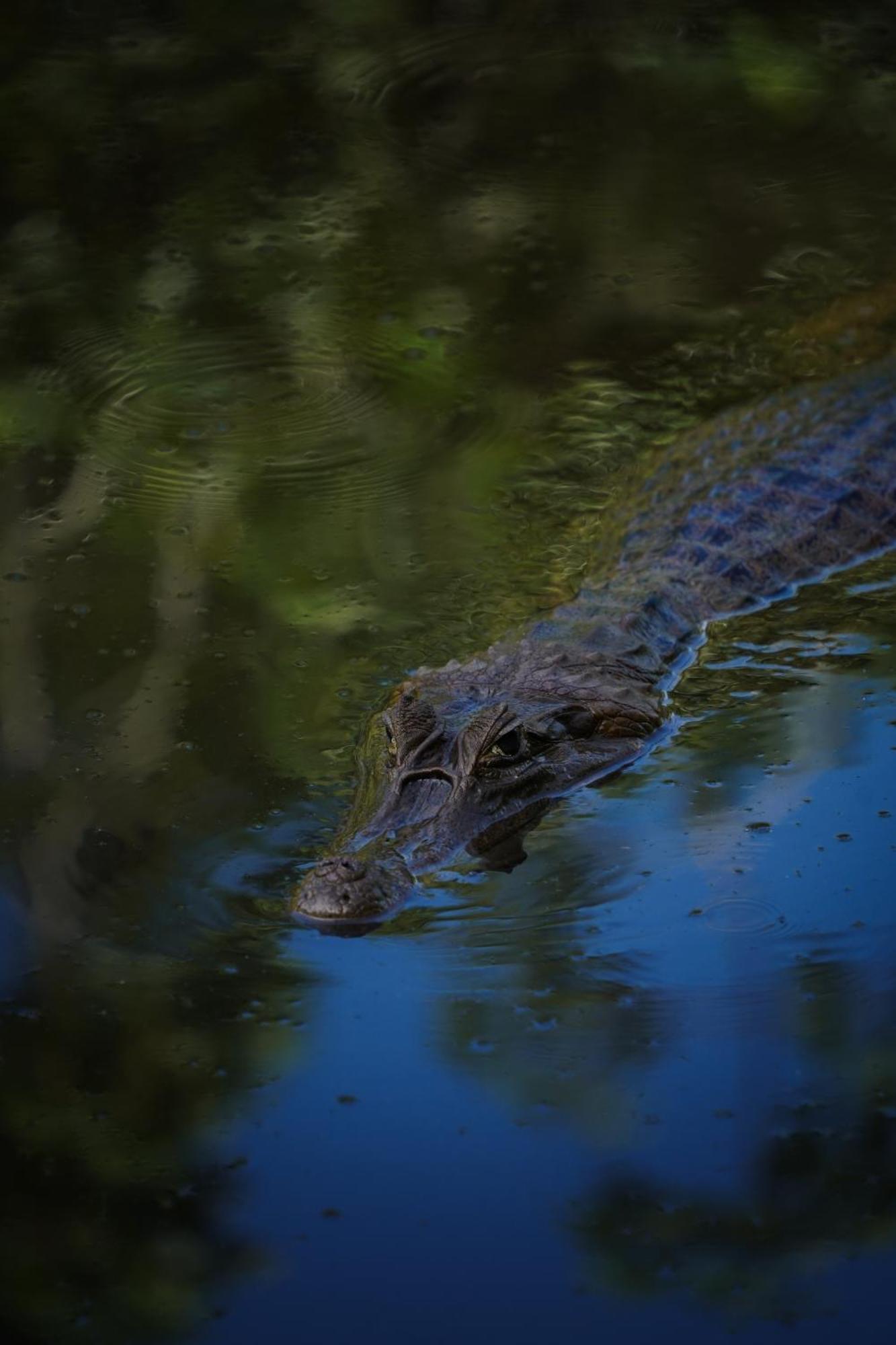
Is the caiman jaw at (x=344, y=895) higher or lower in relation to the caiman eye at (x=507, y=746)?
higher

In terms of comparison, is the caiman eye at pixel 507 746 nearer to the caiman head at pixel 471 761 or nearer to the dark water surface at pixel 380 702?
the caiman head at pixel 471 761

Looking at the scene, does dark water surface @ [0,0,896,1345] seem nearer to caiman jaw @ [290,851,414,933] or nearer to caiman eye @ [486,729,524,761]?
caiman jaw @ [290,851,414,933]

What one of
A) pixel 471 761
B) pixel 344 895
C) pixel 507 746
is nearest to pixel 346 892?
pixel 344 895

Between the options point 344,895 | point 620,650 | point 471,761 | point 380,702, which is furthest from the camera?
point 620,650

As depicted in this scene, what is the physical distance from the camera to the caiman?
12.2ft

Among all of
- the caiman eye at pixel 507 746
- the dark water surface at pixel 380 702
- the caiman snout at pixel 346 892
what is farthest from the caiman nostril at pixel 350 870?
the caiman eye at pixel 507 746

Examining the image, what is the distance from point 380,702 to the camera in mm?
4262

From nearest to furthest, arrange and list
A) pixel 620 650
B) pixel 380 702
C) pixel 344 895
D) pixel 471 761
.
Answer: pixel 344 895 → pixel 471 761 → pixel 380 702 → pixel 620 650

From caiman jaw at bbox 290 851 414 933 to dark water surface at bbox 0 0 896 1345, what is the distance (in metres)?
0.05

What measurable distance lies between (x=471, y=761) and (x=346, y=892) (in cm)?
62

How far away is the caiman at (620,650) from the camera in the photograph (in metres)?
3.73

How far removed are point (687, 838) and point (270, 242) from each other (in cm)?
451

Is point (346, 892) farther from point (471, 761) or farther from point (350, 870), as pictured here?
point (471, 761)

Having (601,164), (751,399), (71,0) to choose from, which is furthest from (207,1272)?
(71,0)
